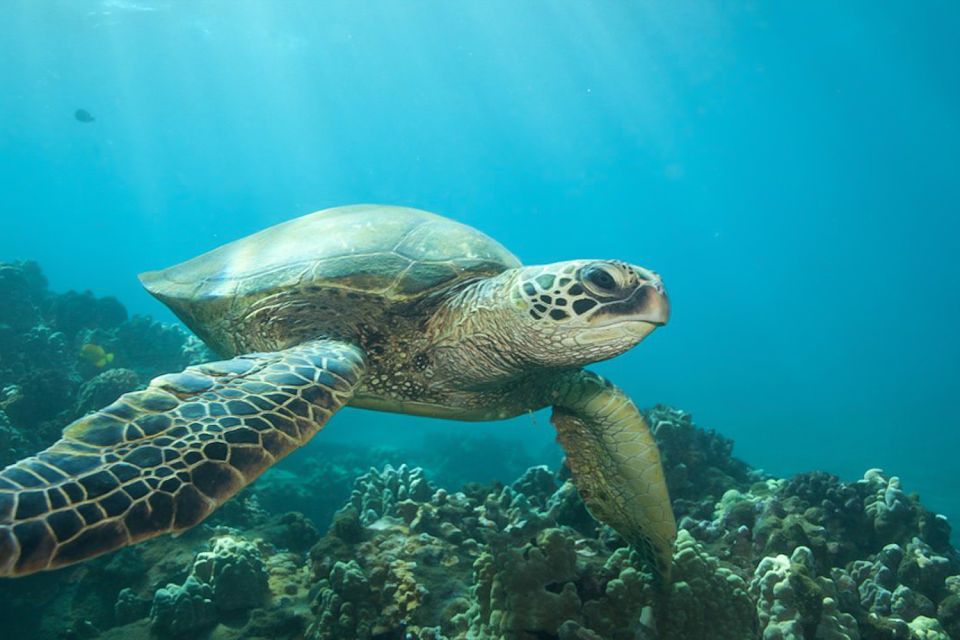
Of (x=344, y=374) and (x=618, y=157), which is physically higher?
(x=618, y=157)

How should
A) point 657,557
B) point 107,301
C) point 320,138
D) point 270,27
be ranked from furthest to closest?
point 320,138, point 270,27, point 107,301, point 657,557

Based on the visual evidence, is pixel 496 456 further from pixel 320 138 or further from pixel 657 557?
pixel 320 138

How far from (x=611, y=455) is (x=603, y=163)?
96.9 meters

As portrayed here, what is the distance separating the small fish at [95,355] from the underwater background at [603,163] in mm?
115

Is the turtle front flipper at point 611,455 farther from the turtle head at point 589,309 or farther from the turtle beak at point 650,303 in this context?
the turtle beak at point 650,303

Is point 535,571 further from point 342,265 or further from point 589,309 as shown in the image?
point 342,265

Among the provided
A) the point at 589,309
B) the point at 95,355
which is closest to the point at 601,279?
the point at 589,309

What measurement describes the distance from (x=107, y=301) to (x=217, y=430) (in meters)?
13.8

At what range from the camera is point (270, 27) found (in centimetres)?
5284

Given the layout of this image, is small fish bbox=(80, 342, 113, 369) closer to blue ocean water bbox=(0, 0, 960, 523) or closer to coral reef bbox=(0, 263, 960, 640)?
Answer: coral reef bbox=(0, 263, 960, 640)

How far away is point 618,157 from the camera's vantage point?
9031 cm

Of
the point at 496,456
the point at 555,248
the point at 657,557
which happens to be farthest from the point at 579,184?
the point at 657,557

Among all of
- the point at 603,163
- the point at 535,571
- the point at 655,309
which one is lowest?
the point at 535,571

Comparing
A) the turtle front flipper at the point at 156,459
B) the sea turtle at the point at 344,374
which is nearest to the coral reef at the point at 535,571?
the sea turtle at the point at 344,374
